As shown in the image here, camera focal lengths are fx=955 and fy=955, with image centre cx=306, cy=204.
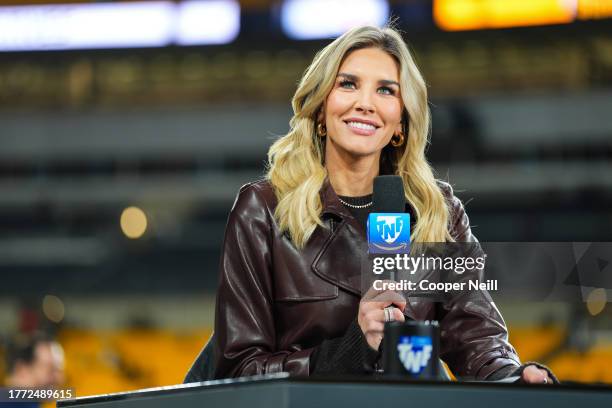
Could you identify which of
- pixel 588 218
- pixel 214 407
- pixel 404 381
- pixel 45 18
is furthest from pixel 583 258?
pixel 45 18

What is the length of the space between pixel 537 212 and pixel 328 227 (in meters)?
5.70

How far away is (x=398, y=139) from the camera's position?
1.40 meters

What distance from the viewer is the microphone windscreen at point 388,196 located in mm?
1102

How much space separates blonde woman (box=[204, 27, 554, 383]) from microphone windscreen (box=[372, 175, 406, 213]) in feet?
0.58

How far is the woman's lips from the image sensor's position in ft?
4.47

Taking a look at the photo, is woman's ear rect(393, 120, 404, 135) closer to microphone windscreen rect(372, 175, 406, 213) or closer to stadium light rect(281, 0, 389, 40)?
microphone windscreen rect(372, 175, 406, 213)

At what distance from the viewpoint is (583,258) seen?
3.54 feet

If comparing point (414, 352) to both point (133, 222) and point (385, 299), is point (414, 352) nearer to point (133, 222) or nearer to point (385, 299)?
point (385, 299)

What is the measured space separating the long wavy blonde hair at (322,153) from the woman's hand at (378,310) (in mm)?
272

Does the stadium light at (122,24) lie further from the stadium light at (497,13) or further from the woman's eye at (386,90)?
the woman's eye at (386,90)

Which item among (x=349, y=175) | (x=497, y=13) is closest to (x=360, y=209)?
(x=349, y=175)

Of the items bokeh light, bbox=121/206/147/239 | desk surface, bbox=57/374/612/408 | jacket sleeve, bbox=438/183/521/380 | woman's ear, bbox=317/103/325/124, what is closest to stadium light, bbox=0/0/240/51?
bokeh light, bbox=121/206/147/239

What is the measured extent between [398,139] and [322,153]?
11 centimetres

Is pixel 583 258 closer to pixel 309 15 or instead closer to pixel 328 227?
pixel 328 227
